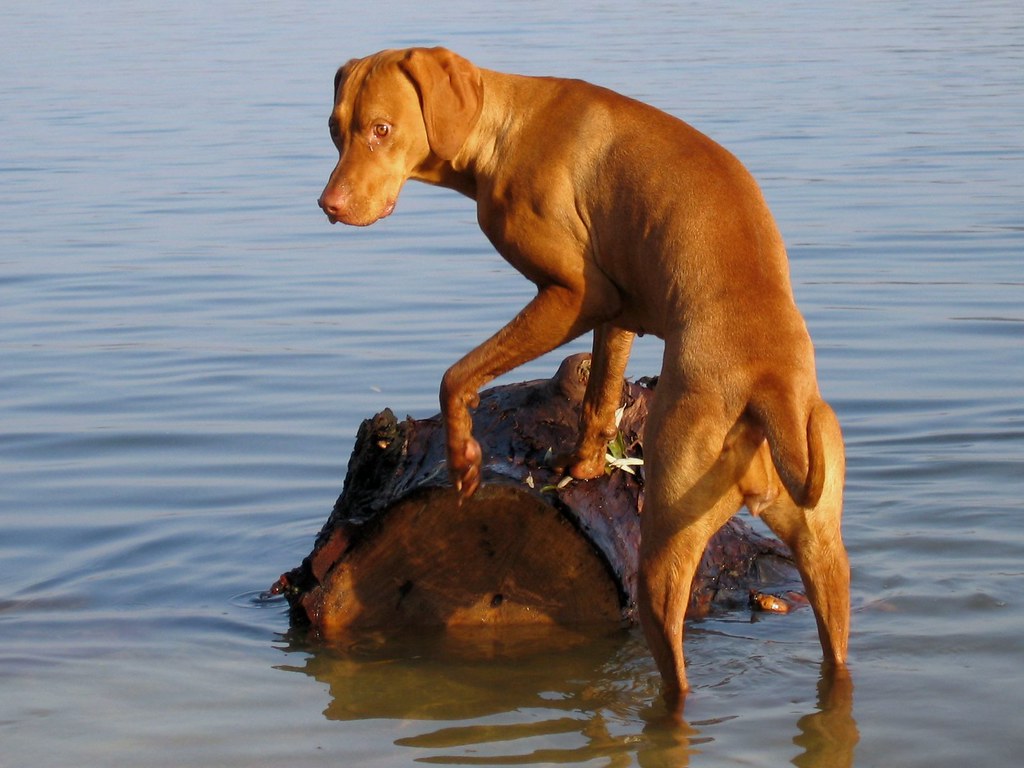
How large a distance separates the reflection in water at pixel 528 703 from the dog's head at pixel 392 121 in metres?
1.66

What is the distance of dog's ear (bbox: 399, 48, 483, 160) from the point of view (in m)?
5.76

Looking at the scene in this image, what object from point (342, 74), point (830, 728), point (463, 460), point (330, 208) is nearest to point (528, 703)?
point (463, 460)

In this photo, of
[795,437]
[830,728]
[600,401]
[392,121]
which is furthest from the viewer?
[600,401]

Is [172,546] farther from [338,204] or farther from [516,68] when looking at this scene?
[516,68]

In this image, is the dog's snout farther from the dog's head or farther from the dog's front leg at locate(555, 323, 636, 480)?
the dog's front leg at locate(555, 323, 636, 480)

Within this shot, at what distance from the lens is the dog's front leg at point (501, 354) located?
557 centimetres

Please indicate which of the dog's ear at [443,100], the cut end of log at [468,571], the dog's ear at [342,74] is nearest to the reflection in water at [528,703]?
the cut end of log at [468,571]

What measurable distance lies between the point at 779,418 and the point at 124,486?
4.59 meters

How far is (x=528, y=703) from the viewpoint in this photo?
18.6ft

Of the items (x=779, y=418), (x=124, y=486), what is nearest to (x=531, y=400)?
(x=779, y=418)

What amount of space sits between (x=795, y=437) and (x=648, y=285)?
2.78 feet

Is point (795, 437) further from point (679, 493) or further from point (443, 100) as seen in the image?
point (443, 100)

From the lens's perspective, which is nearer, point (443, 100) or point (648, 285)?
point (648, 285)

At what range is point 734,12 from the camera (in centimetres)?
3494
